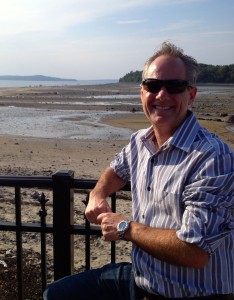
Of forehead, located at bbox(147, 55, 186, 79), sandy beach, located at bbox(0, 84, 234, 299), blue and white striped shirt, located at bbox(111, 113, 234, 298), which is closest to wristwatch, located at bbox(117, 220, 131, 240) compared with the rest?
blue and white striped shirt, located at bbox(111, 113, 234, 298)

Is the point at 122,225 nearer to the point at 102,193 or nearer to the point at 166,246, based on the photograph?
the point at 166,246

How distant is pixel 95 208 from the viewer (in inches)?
115

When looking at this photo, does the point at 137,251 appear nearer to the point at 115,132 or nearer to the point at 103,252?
the point at 103,252

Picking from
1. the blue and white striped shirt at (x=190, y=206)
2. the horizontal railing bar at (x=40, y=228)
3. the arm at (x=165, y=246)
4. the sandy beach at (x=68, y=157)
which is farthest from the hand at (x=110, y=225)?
the sandy beach at (x=68, y=157)

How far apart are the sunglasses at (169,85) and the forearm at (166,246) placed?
2.63 ft

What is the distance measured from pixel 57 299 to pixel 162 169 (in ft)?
3.60

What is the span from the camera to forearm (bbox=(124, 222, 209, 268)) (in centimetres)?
222

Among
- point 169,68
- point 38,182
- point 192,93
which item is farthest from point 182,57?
point 38,182

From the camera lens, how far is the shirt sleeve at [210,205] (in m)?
2.19

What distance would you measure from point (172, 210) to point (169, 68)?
32.4 inches

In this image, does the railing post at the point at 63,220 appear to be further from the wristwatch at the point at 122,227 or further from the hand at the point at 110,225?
the wristwatch at the point at 122,227

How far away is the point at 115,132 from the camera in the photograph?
2331 centimetres

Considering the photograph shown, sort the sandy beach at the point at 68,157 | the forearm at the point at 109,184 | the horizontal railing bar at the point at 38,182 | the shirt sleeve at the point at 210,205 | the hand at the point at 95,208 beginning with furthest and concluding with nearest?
the sandy beach at the point at 68,157, the horizontal railing bar at the point at 38,182, the forearm at the point at 109,184, the hand at the point at 95,208, the shirt sleeve at the point at 210,205

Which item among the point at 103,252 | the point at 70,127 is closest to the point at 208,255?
the point at 103,252
